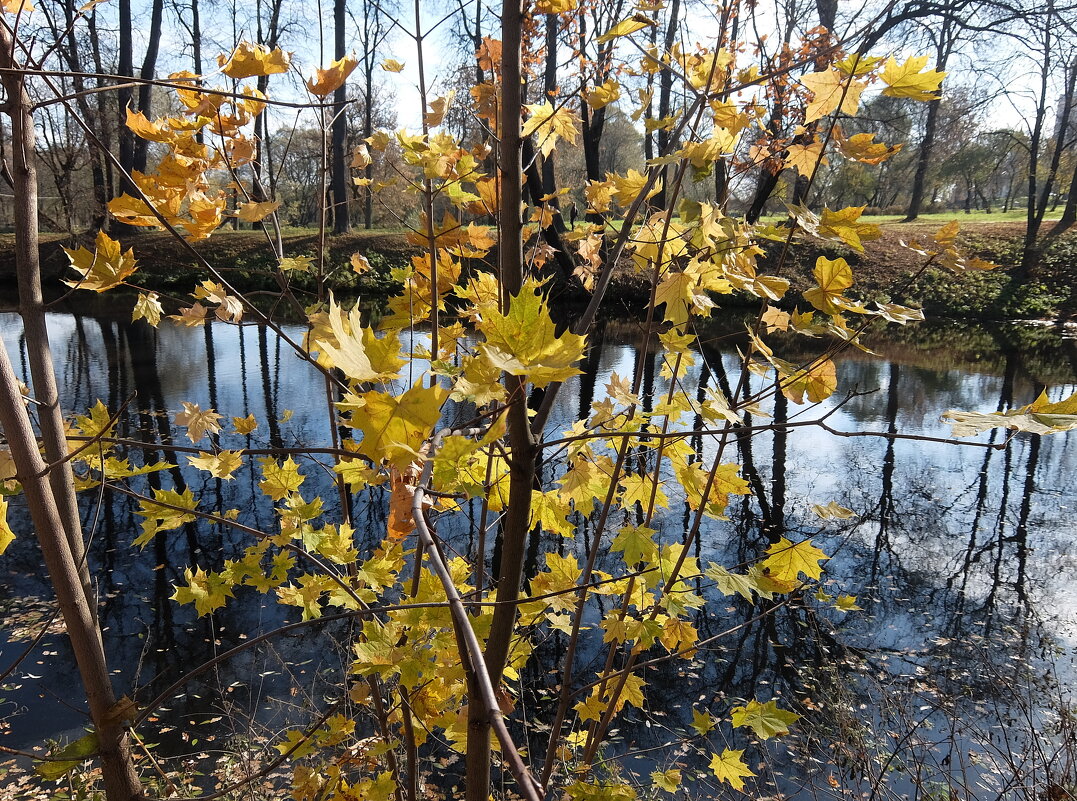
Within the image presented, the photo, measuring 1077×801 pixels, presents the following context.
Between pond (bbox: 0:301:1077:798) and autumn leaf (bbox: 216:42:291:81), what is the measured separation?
106 centimetres

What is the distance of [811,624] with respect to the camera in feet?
13.8

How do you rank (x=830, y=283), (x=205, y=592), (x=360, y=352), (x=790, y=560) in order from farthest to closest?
(x=205, y=592) < (x=790, y=560) < (x=830, y=283) < (x=360, y=352)

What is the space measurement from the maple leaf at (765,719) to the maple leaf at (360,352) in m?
1.14

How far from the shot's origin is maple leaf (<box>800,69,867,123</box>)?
1185 millimetres

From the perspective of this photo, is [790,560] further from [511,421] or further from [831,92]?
[831,92]

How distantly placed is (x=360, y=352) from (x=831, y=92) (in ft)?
3.45

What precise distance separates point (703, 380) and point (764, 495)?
12.6 feet

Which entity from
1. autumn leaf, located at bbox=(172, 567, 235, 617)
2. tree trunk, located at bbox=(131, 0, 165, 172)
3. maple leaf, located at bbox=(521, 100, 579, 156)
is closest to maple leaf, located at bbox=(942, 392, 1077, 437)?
maple leaf, located at bbox=(521, 100, 579, 156)

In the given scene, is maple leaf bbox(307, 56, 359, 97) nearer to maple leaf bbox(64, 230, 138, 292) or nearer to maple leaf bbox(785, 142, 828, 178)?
maple leaf bbox(64, 230, 138, 292)

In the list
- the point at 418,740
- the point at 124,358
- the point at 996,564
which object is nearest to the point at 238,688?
the point at 418,740

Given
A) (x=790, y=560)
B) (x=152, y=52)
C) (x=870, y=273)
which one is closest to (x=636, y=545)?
(x=790, y=560)

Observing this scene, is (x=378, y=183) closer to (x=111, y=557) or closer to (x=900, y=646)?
(x=900, y=646)

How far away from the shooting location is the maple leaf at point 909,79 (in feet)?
3.76

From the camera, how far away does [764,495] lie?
5961mm
